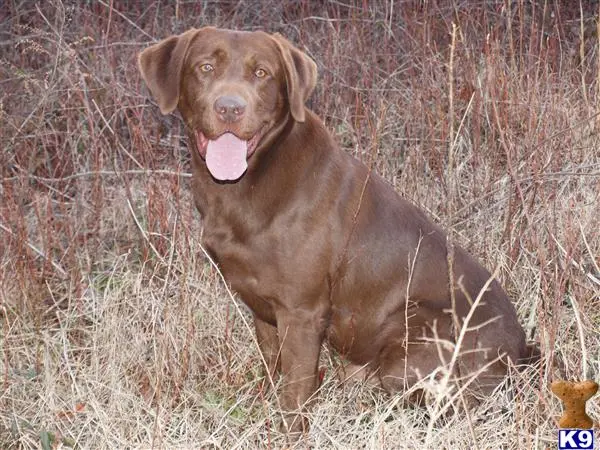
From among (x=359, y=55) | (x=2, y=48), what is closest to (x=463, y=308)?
(x=359, y=55)

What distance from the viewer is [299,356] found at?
11.5ft

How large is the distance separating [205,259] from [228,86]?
4.29ft

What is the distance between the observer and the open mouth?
3.36 metres

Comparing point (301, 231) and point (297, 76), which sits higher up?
point (297, 76)

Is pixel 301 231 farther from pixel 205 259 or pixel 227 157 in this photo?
pixel 205 259

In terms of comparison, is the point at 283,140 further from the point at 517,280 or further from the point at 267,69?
the point at 517,280

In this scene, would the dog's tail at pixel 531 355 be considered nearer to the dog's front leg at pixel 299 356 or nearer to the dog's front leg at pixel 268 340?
the dog's front leg at pixel 299 356

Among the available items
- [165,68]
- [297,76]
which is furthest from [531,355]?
[165,68]

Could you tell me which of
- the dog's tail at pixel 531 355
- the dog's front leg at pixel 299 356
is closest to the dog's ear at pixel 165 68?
the dog's front leg at pixel 299 356

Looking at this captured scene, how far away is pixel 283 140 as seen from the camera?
350cm

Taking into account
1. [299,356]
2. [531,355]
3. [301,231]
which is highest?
[301,231]

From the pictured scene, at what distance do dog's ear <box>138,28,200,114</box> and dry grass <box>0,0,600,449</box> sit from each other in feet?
1.99

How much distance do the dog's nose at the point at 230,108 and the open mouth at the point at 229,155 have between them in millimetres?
80

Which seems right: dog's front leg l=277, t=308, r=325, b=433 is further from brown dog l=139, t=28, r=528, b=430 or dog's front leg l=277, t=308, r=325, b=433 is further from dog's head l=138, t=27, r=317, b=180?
dog's head l=138, t=27, r=317, b=180
